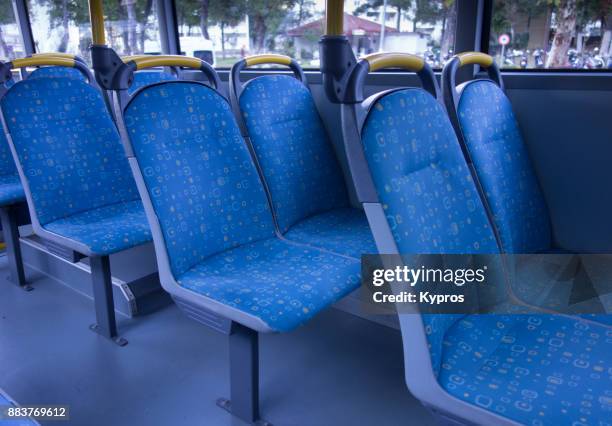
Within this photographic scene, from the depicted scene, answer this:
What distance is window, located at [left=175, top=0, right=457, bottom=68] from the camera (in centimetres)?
209

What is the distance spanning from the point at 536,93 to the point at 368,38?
32.7 inches

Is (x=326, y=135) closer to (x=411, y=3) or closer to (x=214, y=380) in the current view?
(x=411, y=3)

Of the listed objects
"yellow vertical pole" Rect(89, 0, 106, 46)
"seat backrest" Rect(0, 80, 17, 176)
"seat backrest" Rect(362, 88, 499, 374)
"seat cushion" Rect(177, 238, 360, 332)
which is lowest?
"seat cushion" Rect(177, 238, 360, 332)

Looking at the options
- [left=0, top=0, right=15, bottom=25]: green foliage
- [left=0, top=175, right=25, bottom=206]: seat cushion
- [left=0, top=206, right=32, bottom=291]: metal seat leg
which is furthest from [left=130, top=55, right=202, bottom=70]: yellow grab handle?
[left=0, top=0, right=15, bottom=25]: green foliage

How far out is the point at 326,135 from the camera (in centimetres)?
221

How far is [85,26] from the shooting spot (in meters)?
3.65

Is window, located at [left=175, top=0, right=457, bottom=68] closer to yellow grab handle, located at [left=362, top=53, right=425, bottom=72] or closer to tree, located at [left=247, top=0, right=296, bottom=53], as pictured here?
tree, located at [left=247, top=0, right=296, bottom=53]

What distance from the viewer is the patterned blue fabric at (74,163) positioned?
75.7 inches

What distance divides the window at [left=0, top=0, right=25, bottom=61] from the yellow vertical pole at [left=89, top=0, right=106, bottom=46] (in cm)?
316

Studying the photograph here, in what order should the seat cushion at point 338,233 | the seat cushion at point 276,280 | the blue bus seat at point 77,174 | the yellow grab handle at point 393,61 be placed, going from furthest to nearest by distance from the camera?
the blue bus seat at point 77,174, the seat cushion at point 338,233, the seat cushion at point 276,280, the yellow grab handle at point 393,61

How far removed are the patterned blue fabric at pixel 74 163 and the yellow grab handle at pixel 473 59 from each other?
4.37 ft

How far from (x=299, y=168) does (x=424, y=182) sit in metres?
1.00

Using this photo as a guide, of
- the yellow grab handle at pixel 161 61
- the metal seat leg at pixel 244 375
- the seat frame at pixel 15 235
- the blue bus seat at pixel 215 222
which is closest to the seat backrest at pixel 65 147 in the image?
the seat frame at pixel 15 235

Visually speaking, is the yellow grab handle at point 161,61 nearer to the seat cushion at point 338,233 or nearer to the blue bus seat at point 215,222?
the blue bus seat at point 215,222
